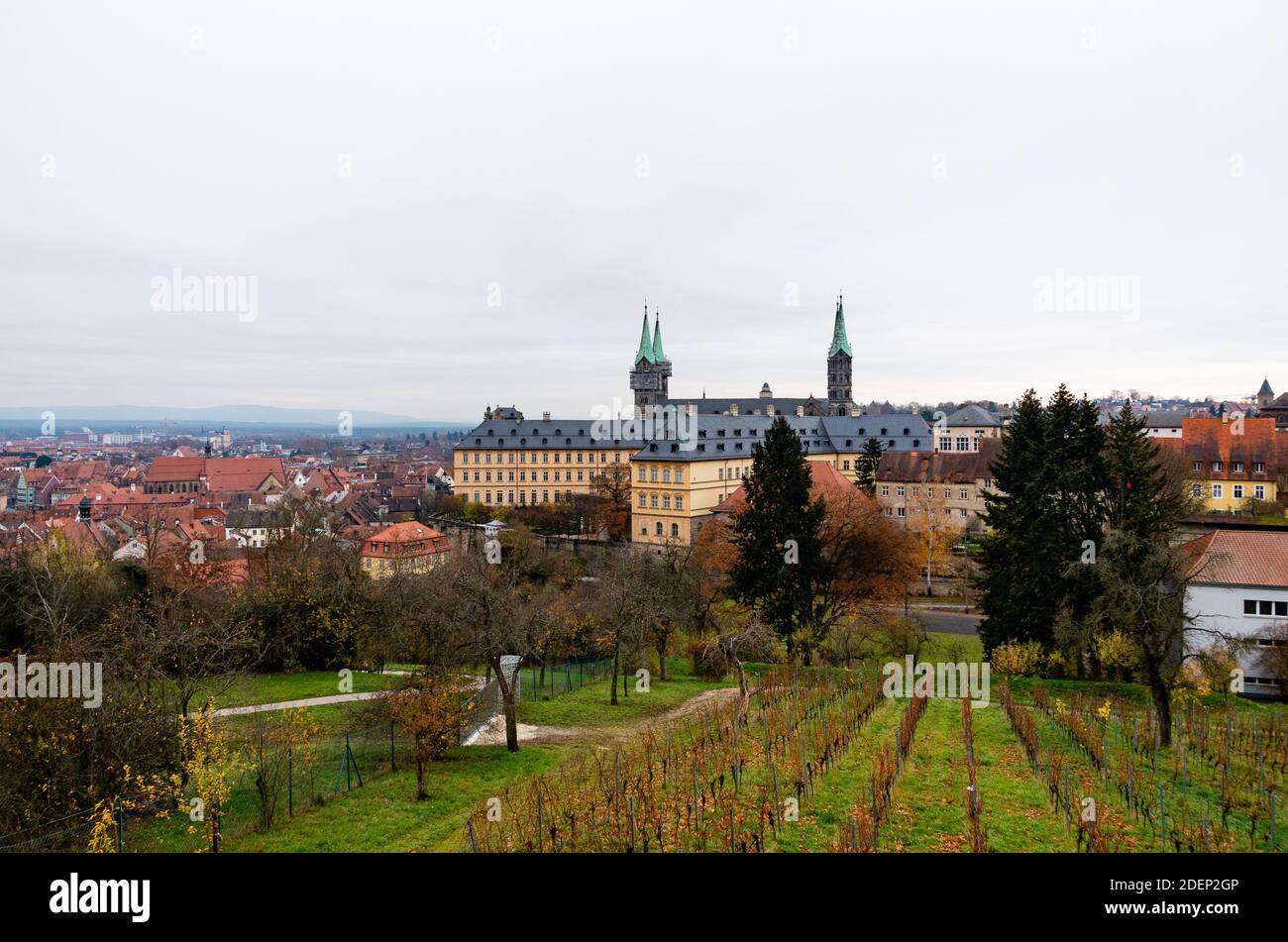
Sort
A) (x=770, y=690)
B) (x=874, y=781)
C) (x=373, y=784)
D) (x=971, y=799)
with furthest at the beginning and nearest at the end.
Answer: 1. (x=770, y=690)
2. (x=373, y=784)
3. (x=874, y=781)
4. (x=971, y=799)

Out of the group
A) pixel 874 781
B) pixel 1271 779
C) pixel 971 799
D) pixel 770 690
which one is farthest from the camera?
pixel 770 690

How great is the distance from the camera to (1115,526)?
29.2 meters

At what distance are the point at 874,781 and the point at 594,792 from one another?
510 centimetres

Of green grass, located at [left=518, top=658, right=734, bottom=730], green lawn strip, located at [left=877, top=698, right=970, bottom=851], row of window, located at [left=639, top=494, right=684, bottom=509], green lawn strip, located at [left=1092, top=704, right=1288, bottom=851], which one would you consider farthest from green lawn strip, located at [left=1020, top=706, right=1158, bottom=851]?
row of window, located at [left=639, top=494, right=684, bottom=509]

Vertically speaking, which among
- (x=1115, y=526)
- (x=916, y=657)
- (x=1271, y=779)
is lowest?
(x=916, y=657)

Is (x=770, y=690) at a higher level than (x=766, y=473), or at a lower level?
lower

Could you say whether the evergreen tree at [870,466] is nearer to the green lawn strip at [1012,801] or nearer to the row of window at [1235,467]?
the row of window at [1235,467]

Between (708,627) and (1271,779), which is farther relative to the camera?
(708,627)

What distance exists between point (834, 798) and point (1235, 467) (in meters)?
55.6

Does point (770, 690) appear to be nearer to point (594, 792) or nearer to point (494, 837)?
point (594, 792)

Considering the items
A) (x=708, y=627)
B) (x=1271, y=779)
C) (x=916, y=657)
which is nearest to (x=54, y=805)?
(x=1271, y=779)

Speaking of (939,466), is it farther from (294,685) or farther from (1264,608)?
(294,685)

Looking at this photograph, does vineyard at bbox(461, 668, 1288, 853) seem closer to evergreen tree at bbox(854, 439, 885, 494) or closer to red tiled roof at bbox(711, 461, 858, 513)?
red tiled roof at bbox(711, 461, 858, 513)

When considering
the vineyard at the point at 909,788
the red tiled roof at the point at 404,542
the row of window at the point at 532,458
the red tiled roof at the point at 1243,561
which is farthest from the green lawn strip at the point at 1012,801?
the row of window at the point at 532,458
